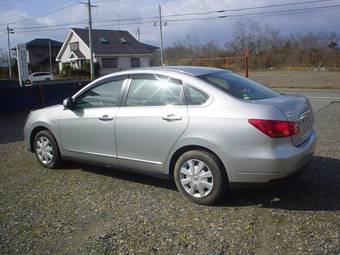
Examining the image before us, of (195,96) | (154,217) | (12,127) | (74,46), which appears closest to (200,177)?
(154,217)

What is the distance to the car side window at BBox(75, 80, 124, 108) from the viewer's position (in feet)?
17.5

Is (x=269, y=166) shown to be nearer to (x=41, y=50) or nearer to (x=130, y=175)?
(x=130, y=175)

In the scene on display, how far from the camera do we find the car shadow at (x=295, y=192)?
4.45 m

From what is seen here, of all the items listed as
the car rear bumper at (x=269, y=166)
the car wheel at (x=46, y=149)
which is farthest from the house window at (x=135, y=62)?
the car rear bumper at (x=269, y=166)

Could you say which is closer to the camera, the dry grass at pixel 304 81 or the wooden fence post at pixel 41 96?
the wooden fence post at pixel 41 96

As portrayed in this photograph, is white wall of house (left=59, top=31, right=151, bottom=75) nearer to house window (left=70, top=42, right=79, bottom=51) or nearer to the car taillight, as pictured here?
house window (left=70, top=42, right=79, bottom=51)

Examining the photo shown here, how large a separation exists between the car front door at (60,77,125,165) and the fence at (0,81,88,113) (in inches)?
325

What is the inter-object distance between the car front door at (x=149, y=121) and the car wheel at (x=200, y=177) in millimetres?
266

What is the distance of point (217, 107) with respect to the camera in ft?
14.4

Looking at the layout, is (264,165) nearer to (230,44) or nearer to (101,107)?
(101,107)

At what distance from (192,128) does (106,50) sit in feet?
183

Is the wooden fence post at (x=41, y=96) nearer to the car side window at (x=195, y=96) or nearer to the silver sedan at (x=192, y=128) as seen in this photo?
the silver sedan at (x=192, y=128)

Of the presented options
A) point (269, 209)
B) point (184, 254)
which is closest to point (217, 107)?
point (269, 209)

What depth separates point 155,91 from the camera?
4930mm
